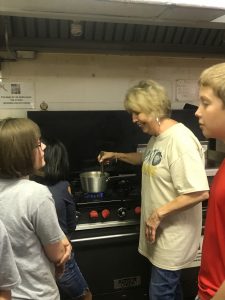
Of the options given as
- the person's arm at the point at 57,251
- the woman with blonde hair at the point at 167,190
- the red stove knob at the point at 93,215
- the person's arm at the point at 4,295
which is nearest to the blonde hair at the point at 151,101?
the woman with blonde hair at the point at 167,190

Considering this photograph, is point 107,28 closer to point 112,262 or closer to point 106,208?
point 106,208

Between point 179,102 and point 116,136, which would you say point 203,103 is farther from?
point 179,102

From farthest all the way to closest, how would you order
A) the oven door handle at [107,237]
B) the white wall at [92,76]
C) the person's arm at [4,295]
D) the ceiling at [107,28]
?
the white wall at [92,76] < the oven door handle at [107,237] < the ceiling at [107,28] < the person's arm at [4,295]

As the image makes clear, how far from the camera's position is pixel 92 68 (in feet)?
6.13

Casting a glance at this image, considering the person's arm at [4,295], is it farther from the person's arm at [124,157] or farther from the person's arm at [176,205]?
the person's arm at [124,157]

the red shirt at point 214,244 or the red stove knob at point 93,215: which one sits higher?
the red shirt at point 214,244

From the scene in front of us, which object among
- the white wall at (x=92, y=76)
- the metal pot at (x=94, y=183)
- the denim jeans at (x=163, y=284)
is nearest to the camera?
the denim jeans at (x=163, y=284)

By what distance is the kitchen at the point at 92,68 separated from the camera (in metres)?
1.69

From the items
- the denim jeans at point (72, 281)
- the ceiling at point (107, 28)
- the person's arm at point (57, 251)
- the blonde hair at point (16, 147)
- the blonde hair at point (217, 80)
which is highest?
the ceiling at point (107, 28)

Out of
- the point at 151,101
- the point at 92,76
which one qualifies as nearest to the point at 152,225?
the point at 151,101

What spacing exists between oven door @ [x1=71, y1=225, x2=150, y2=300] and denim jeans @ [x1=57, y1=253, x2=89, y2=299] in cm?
11

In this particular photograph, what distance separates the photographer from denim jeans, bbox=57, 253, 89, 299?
1334 millimetres

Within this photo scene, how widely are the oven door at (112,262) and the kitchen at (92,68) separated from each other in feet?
0.24

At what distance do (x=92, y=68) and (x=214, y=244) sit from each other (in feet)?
4.34
